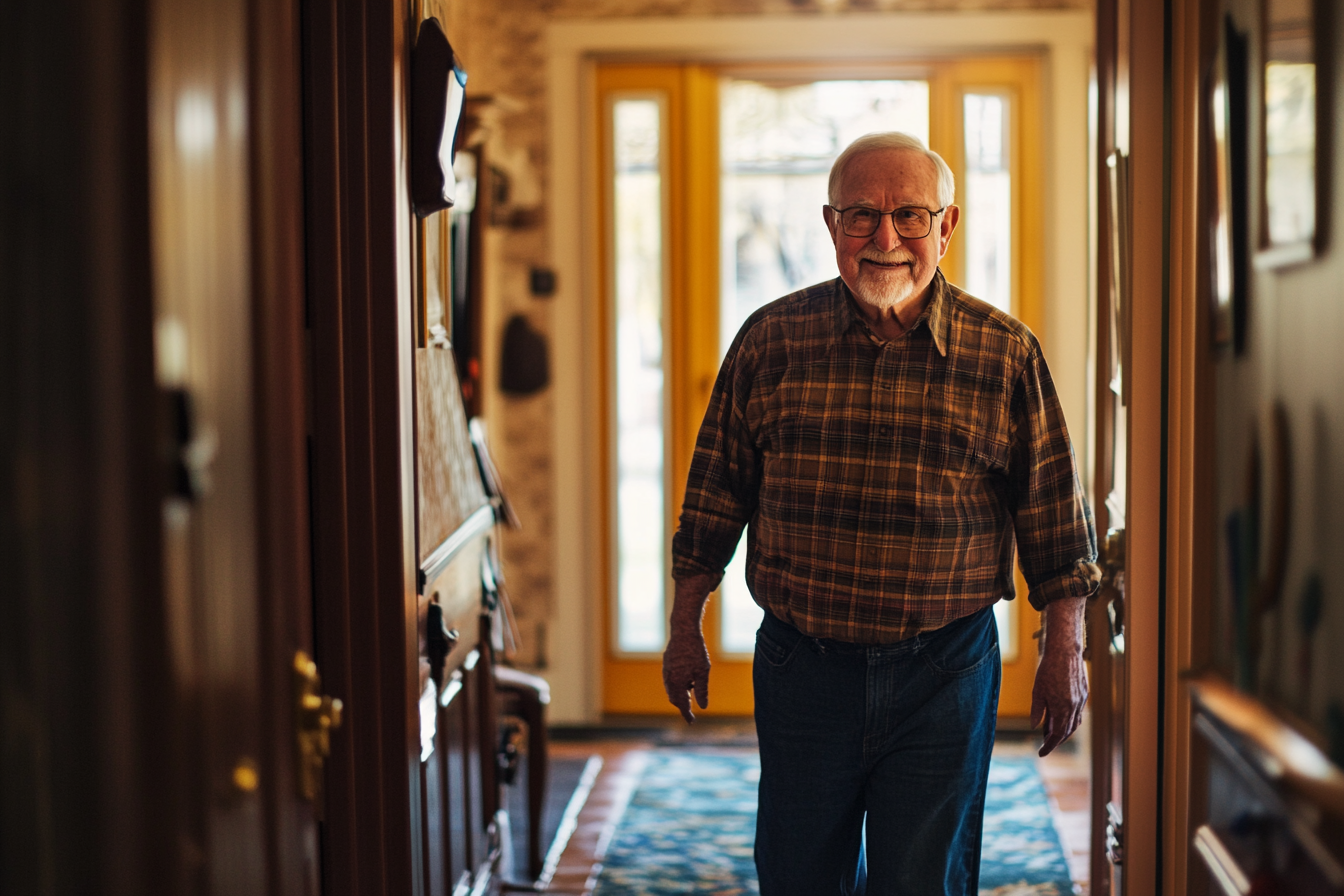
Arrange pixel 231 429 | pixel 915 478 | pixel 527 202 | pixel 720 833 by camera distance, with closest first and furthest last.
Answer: pixel 231 429 < pixel 915 478 < pixel 720 833 < pixel 527 202

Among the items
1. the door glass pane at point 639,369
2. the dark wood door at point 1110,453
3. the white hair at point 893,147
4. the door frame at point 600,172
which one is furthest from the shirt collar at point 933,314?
the door glass pane at point 639,369

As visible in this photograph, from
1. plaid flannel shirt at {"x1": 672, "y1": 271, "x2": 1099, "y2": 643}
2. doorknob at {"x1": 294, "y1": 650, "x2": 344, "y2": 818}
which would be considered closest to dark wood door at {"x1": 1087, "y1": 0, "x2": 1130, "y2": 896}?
plaid flannel shirt at {"x1": 672, "y1": 271, "x2": 1099, "y2": 643}

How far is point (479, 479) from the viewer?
8.31 feet

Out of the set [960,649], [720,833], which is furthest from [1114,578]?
[720,833]

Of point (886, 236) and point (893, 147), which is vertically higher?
point (893, 147)

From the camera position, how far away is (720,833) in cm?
315

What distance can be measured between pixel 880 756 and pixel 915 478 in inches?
16.6

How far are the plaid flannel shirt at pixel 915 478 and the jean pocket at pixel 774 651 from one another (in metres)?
0.04

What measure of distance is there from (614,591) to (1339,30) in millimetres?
3196

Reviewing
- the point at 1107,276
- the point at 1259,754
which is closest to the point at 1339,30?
the point at 1259,754

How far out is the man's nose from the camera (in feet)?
5.95

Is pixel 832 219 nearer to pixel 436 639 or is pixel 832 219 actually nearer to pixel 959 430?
pixel 959 430

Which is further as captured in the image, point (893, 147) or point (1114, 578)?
point (1114, 578)

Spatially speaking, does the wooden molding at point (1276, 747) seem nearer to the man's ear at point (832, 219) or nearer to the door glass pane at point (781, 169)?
the man's ear at point (832, 219)
